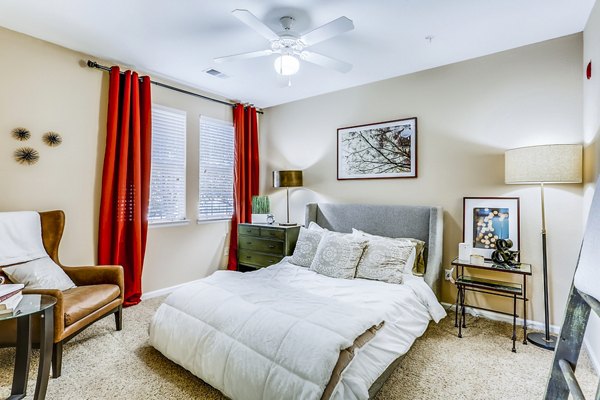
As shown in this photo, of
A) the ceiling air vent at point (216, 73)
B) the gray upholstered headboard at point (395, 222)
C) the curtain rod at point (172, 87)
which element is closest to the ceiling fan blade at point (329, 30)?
the ceiling air vent at point (216, 73)

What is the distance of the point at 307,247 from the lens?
132 inches

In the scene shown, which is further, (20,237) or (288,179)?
(288,179)

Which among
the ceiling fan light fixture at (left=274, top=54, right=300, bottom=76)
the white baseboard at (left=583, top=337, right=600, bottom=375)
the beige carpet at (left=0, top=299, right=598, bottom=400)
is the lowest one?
the beige carpet at (left=0, top=299, right=598, bottom=400)

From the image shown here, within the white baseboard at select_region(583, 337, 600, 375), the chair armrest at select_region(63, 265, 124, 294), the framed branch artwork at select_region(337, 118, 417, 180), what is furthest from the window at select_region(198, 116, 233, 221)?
the white baseboard at select_region(583, 337, 600, 375)

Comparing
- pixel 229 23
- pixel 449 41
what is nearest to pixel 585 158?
pixel 449 41

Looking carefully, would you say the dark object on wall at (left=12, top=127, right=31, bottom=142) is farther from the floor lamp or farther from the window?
the floor lamp

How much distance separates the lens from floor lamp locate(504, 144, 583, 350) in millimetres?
2459

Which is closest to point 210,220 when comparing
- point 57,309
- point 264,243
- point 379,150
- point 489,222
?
point 264,243

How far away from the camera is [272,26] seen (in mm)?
2621

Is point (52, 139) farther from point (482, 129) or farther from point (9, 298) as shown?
point (482, 129)

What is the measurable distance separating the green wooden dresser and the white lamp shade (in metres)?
2.58

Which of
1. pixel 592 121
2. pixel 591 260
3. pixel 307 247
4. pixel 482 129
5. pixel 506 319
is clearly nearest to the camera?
pixel 591 260

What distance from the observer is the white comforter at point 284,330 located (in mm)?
1560

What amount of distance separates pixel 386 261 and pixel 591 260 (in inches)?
74.0
